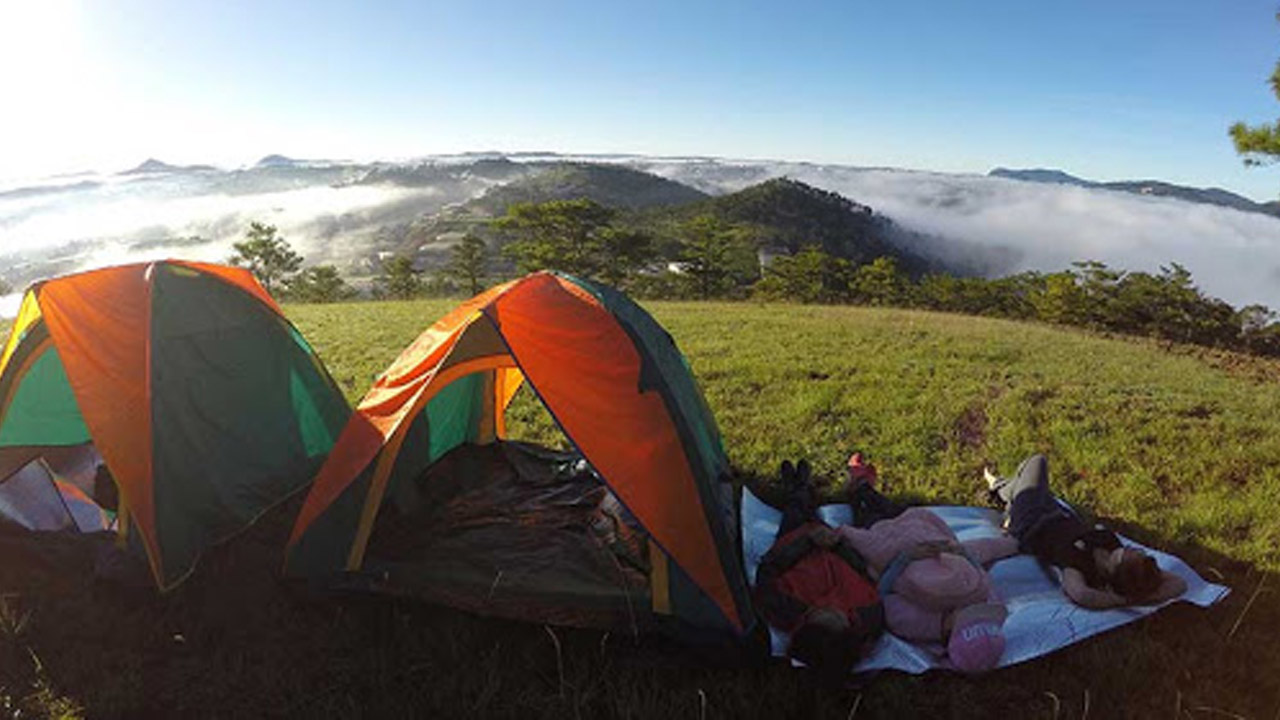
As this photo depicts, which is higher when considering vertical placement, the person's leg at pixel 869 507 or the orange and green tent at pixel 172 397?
the orange and green tent at pixel 172 397

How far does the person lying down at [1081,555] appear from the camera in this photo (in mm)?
4461

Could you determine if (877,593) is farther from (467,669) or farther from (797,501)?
(467,669)

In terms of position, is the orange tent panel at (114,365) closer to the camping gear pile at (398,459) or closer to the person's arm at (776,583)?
the camping gear pile at (398,459)

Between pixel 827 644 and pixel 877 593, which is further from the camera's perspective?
pixel 877 593

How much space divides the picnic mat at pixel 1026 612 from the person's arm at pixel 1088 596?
0.13 feet

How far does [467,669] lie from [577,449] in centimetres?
143

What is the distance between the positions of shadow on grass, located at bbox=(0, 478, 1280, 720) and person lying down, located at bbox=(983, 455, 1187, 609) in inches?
9.1

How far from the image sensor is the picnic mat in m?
4.07

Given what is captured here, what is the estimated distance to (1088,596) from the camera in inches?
176

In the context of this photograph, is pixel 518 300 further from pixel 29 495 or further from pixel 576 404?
pixel 29 495

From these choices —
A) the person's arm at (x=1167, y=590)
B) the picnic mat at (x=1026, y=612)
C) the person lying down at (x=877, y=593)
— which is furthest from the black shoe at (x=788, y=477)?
the person's arm at (x=1167, y=590)

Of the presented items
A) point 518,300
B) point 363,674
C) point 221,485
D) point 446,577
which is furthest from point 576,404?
point 221,485

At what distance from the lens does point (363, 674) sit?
4.03 meters

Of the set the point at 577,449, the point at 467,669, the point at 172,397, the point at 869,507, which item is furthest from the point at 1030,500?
the point at 172,397
